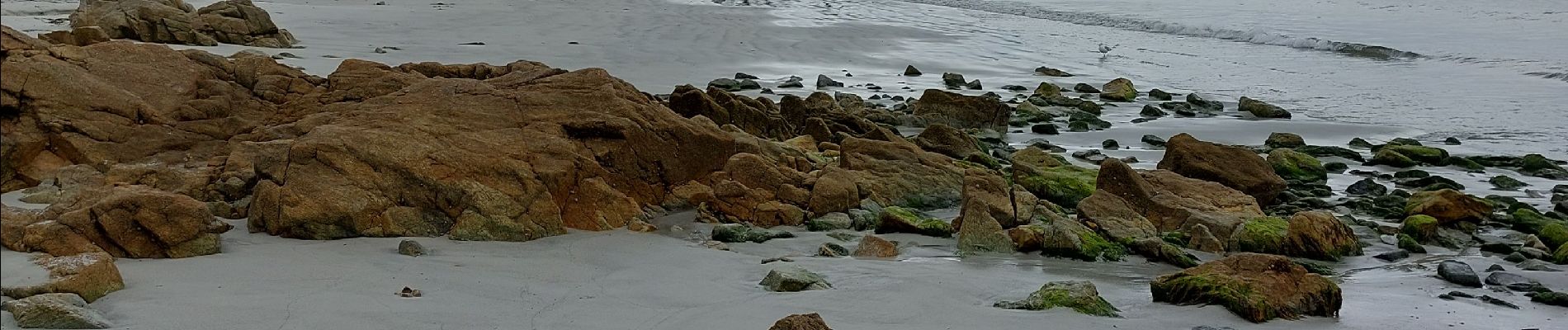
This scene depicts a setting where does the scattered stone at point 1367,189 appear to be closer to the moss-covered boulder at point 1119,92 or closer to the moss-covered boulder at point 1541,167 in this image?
the moss-covered boulder at point 1541,167

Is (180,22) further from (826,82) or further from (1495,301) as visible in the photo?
(1495,301)

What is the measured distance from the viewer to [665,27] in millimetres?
18547

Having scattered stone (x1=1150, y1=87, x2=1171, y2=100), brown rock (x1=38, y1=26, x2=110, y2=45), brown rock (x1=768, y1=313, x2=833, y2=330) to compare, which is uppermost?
brown rock (x1=38, y1=26, x2=110, y2=45)

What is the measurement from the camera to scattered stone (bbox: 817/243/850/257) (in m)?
5.63

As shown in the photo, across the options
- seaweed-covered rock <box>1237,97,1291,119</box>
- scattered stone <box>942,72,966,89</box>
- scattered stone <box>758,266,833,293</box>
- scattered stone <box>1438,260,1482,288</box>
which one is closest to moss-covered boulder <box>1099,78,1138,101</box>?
seaweed-covered rock <box>1237,97,1291,119</box>

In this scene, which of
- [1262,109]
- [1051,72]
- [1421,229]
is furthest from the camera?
[1051,72]

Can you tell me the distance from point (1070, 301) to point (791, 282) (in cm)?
105

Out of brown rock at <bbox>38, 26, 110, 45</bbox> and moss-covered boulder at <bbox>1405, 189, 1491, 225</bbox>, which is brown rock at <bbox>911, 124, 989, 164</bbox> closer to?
moss-covered boulder at <bbox>1405, 189, 1491, 225</bbox>

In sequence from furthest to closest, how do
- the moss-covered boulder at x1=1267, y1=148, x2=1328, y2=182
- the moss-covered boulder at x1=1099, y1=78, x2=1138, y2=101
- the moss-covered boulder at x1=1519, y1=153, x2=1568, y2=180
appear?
the moss-covered boulder at x1=1099, y1=78, x2=1138, y2=101 < the moss-covered boulder at x1=1519, y1=153, x2=1568, y2=180 < the moss-covered boulder at x1=1267, y1=148, x2=1328, y2=182

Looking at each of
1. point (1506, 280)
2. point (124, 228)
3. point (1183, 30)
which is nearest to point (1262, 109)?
point (1506, 280)

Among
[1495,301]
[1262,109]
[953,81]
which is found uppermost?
[1495,301]

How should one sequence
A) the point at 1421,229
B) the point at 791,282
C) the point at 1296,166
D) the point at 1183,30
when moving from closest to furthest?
1. the point at 791,282
2. the point at 1421,229
3. the point at 1296,166
4. the point at 1183,30

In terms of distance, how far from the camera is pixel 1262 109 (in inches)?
480

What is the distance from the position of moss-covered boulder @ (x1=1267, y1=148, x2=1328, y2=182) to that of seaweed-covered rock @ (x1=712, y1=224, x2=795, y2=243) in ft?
14.1
